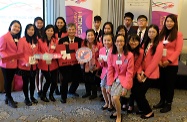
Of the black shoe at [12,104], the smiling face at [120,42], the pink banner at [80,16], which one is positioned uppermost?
the pink banner at [80,16]

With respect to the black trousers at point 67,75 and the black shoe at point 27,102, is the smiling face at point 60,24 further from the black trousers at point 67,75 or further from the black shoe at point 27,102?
the black shoe at point 27,102

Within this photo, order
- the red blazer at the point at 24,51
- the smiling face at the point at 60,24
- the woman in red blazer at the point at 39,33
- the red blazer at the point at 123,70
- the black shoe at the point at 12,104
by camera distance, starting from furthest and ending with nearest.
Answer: the smiling face at the point at 60,24 → the woman in red blazer at the point at 39,33 → the black shoe at the point at 12,104 → the red blazer at the point at 24,51 → the red blazer at the point at 123,70

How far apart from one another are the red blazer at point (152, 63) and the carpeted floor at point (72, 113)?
2.10ft

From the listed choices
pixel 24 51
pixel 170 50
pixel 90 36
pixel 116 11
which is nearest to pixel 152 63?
pixel 170 50

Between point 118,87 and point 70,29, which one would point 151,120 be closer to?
point 118,87

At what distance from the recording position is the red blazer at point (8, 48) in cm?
326

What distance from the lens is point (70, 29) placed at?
351cm

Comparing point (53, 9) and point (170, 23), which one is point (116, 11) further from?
point (170, 23)

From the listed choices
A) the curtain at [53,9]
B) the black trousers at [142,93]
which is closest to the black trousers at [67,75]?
the black trousers at [142,93]

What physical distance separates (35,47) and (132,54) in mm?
1481

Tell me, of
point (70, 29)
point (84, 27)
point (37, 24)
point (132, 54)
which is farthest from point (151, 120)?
point (84, 27)

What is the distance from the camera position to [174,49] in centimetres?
317

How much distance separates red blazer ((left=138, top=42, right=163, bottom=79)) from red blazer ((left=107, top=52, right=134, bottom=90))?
223 mm

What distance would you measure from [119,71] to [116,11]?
2575mm
